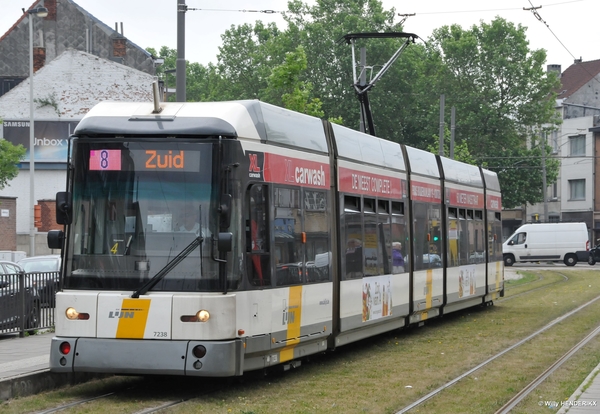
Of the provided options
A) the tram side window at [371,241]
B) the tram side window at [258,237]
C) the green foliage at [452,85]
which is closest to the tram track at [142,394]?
the tram side window at [258,237]

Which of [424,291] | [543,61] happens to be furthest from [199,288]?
[543,61]

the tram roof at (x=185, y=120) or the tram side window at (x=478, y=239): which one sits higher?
the tram roof at (x=185, y=120)

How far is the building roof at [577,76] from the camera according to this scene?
80188 mm

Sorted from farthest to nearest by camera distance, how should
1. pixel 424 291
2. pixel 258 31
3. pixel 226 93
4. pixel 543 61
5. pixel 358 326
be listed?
1. pixel 258 31
2. pixel 226 93
3. pixel 543 61
4. pixel 424 291
5. pixel 358 326

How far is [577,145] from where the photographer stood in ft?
242

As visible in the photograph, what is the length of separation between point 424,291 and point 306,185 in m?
6.11

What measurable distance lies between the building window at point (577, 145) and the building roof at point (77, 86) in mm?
35066

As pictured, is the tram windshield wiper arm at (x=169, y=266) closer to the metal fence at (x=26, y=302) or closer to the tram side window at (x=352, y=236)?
the tram side window at (x=352, y=236)

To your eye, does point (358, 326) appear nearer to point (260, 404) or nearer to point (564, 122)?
point (260, 404)

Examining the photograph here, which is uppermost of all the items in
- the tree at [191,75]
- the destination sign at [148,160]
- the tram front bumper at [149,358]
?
the tree at [191,75]

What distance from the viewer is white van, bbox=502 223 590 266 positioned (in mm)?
54000

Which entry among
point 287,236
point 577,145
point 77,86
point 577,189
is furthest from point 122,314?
point 577,145

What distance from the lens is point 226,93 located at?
255 ft

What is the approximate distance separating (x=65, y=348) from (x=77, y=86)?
4090 cm
